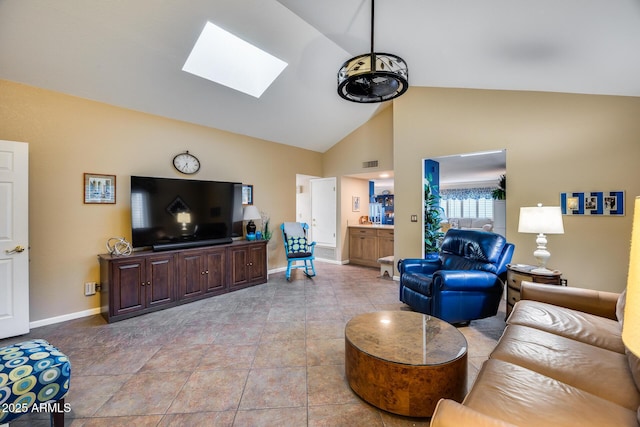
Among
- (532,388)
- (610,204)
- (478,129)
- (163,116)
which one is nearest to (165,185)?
(163,116)

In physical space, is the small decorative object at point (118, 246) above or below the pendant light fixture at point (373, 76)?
below

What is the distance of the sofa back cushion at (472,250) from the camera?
3180 millimetres

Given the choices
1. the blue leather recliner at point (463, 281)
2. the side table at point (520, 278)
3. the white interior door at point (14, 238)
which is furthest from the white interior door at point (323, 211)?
the white interior door at point (14, 238)

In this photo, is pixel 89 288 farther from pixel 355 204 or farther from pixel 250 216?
pixel 355 204

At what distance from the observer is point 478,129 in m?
4.07

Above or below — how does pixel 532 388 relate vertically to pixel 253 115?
below

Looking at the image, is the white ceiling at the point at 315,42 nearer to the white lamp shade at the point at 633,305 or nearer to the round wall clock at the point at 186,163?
the round wall clock at the point at 186,163

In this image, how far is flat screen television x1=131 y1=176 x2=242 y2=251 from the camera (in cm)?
353

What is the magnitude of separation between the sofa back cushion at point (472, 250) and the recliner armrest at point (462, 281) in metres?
0.24

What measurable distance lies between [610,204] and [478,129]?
70.1 inches

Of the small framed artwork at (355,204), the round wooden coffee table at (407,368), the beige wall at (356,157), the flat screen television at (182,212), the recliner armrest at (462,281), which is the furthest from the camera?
the small framed artwork at (355,204)

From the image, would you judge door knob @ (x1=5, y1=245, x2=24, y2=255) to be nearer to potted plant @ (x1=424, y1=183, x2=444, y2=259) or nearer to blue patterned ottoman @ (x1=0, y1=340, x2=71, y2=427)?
blue patterned ottoman @ (x1=0, y1=340, x2=71, y2=427)

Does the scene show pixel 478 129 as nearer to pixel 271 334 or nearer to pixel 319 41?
pixel 319 41

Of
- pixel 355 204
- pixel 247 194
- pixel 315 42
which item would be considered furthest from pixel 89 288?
pixel 355 204
